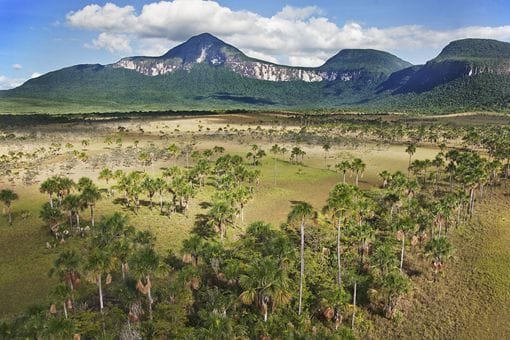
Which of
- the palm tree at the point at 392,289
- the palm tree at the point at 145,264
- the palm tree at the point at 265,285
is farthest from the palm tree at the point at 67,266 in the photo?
the palm tree at the point at 392,289

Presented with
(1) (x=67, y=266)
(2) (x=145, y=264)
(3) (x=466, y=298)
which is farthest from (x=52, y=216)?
(3) (x=466, y=298)

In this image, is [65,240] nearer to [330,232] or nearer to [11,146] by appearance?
[330,232]

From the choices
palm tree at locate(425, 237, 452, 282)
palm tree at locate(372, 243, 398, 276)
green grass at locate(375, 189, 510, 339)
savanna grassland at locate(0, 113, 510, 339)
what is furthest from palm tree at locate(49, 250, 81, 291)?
palm tree at locate(425, 237, 452, 282)

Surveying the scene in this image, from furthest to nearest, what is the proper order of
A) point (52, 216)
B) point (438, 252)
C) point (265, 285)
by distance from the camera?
point (52, 216) → point (438, 252) → point (265, 285)

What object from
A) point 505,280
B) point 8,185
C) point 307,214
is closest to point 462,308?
point 505,280

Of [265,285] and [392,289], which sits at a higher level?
[265,285]

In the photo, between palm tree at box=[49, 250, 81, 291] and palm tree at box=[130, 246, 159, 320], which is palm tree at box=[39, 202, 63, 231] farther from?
palm tree at box=[130, 246, 159, 320]

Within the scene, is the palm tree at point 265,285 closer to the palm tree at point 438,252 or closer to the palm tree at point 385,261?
the palm tree at point 385,261

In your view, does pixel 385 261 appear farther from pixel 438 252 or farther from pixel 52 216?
pixel 52 216
